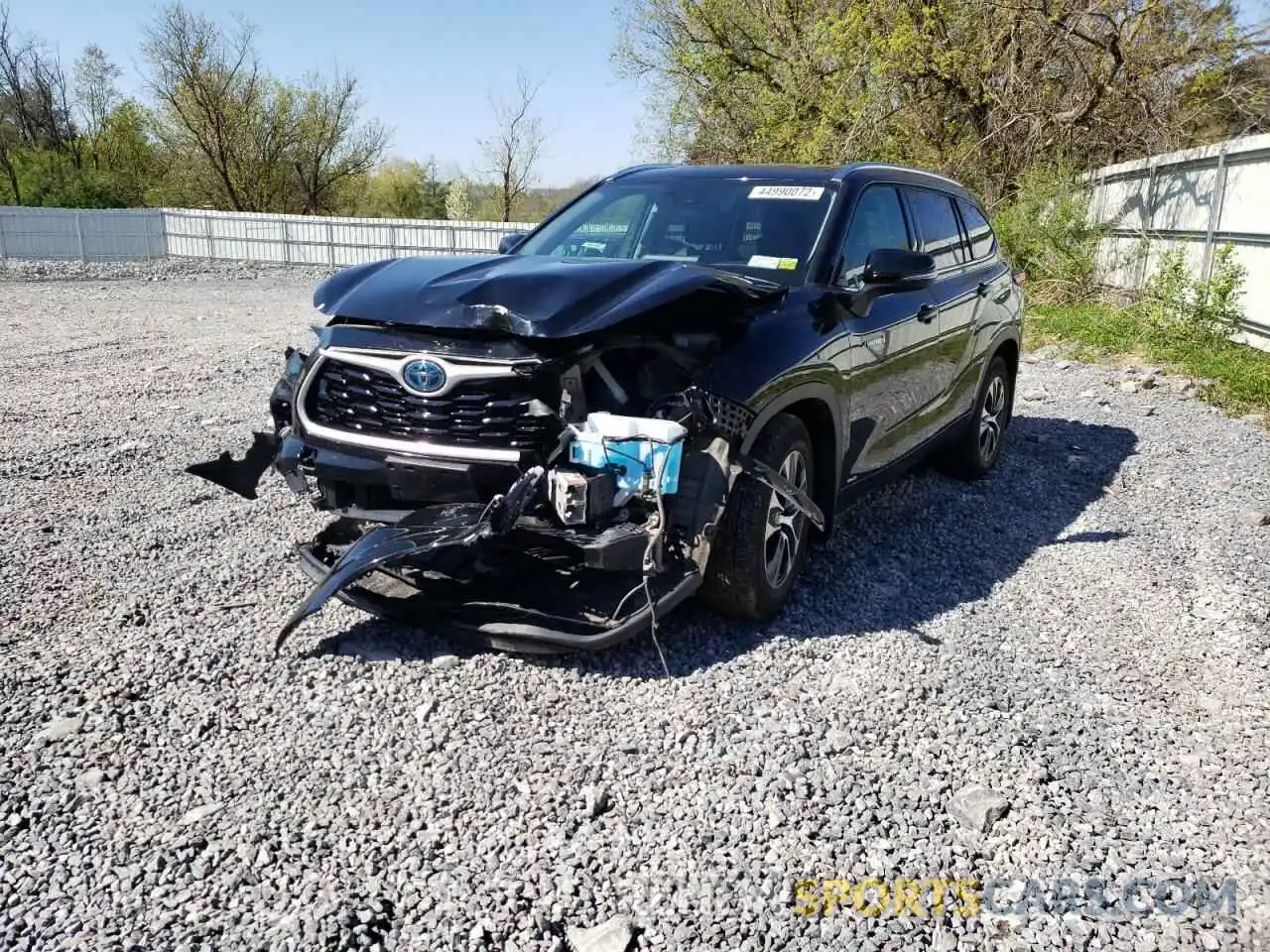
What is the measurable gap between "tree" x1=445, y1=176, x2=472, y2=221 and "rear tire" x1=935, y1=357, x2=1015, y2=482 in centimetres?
4978

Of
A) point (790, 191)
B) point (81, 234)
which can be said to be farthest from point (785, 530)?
point (81, 234)

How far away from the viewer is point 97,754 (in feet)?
10.4

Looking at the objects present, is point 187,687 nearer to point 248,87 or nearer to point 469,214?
point 248,87

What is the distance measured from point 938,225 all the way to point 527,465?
3.53 metres

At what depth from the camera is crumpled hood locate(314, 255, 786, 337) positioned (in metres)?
3.59

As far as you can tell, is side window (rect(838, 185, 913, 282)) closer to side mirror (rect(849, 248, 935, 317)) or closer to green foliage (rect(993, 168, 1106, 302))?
side mirror (rect(849, 248, 935, 317))

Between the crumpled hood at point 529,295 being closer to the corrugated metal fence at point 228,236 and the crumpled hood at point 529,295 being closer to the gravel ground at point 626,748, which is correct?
the gravel ground at point 626,748

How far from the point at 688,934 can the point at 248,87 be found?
44048 mm

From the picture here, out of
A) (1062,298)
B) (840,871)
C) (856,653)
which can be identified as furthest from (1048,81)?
(840,871)

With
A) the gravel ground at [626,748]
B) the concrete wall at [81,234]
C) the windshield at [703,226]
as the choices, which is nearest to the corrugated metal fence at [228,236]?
the concrete wall at [81,234]

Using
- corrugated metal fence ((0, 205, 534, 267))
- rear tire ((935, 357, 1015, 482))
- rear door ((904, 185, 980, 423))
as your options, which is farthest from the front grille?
corrugated metal fence ((0, 205, 534, 267))

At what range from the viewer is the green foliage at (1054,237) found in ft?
48.3

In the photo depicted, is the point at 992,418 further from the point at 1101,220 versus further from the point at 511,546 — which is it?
the point at 1101,220

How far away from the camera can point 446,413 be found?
3674 millimetres
